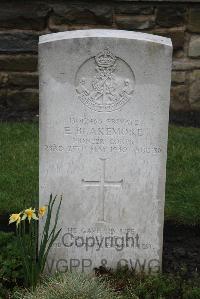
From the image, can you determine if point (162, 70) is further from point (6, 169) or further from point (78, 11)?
point (78, 11)

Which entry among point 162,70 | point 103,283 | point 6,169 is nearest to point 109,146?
point 162,70

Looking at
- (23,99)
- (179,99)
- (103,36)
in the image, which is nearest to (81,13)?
(23,99)

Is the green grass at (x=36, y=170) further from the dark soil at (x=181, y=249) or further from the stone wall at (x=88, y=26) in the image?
the stone wall at (x=88, y=26)

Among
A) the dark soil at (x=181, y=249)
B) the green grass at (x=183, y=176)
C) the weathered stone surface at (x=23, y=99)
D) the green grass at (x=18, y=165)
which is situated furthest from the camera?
the weathered stone surface at (x=23, y=99)

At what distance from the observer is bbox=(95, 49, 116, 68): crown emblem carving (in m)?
4.05

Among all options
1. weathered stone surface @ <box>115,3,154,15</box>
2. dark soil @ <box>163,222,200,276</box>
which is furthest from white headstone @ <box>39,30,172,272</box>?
weathered stone surface @ <box>115,3,154,15</box>

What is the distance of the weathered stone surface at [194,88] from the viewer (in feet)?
25.6

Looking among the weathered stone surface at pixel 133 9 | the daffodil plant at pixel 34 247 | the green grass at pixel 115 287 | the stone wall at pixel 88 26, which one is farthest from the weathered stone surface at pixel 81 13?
the green grass at pixel 115 287

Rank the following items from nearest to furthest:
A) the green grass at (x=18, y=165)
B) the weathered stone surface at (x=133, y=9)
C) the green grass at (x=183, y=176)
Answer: the green grass at (x=183, y=176)
the green grass at (x=18, y=165)
the weathered stone surface at (x=133, y=9)

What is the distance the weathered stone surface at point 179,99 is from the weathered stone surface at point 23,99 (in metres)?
1.56

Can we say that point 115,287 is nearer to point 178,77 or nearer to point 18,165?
point 18,165

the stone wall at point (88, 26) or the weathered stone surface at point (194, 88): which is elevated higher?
the stone wall at point (88, 26)

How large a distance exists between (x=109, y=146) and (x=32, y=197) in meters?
1.50

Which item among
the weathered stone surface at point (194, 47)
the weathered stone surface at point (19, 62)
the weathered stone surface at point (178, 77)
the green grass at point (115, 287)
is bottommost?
the green grass at point (115, 287)
